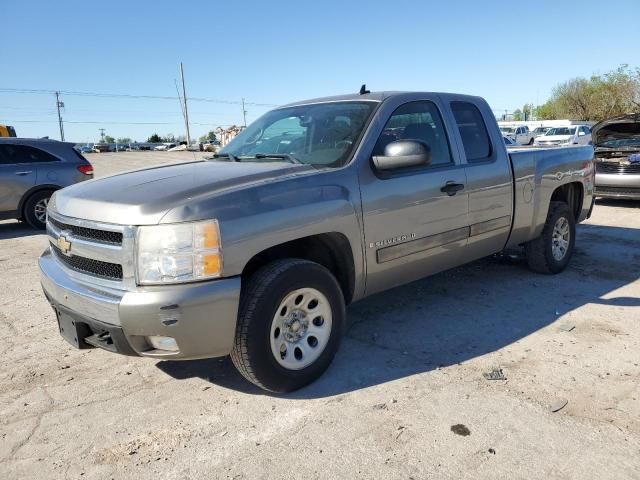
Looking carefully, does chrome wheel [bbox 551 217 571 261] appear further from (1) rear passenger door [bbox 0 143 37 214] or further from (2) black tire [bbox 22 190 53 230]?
(1) rear passenger door [bbox 0 143 37 214]

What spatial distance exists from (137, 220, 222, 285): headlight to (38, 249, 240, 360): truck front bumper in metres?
0.06

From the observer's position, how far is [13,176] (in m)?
9.48

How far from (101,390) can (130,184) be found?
4.40 ft

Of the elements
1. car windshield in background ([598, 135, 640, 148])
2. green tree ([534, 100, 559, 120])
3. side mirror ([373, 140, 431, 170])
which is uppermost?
green tree ([534, 100, 559, 120])

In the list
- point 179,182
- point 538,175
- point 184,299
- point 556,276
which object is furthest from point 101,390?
point 556,276

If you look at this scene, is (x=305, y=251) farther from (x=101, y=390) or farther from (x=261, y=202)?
(x=101, y=390)

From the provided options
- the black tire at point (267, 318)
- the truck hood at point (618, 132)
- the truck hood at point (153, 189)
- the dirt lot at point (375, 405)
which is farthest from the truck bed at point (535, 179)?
the truck hood at point (618, 132)

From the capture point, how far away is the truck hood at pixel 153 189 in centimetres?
287

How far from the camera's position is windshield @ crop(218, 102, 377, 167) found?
376 cm

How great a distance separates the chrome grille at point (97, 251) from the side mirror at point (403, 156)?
171 cm

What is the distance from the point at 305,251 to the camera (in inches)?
142

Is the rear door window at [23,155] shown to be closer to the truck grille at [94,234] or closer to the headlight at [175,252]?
the truck grille at [94,234]

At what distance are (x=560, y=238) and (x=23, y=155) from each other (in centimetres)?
913

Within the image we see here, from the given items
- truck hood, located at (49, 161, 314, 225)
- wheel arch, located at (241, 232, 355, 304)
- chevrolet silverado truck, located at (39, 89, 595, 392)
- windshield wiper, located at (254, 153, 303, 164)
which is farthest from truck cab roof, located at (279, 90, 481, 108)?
wheel arch, located at (241, 232, 355, 304)
